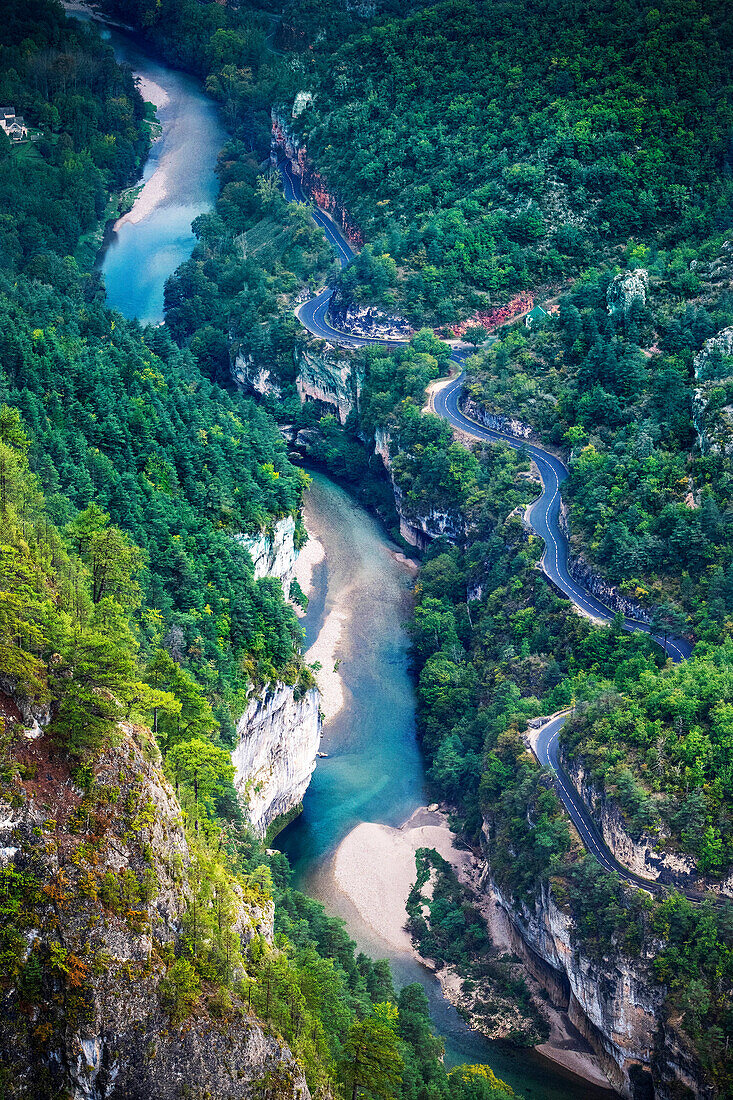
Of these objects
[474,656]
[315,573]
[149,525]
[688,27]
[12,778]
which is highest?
[688,27]

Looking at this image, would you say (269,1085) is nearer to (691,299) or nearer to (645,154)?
(691,299)

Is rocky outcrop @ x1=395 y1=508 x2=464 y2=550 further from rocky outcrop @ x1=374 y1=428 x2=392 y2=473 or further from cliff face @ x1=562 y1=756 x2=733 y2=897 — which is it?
cliff face @ x1=562 y1=756 x2=733 y2=897

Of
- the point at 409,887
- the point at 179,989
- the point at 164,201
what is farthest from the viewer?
the point at 164,201

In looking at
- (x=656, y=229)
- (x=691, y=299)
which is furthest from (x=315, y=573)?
(x=656, y=229)

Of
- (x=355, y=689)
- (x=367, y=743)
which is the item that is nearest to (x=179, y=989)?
(x=367, y=743)

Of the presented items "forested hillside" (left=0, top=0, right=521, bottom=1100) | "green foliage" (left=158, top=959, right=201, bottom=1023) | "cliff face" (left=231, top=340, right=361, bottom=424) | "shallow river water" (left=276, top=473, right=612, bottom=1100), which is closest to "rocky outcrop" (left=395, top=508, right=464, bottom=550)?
"shallow river water" (left=276, top=473, right=612, bottom=1100)

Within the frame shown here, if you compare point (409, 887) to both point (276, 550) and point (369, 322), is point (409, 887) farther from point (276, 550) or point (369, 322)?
point (369, 322)

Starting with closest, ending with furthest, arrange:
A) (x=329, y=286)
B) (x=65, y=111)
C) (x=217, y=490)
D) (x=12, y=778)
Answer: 1. (x=12, y=778)
2. (x=217, y=490)
3. (x=329, y=286)
4. (x=65, y=111)
